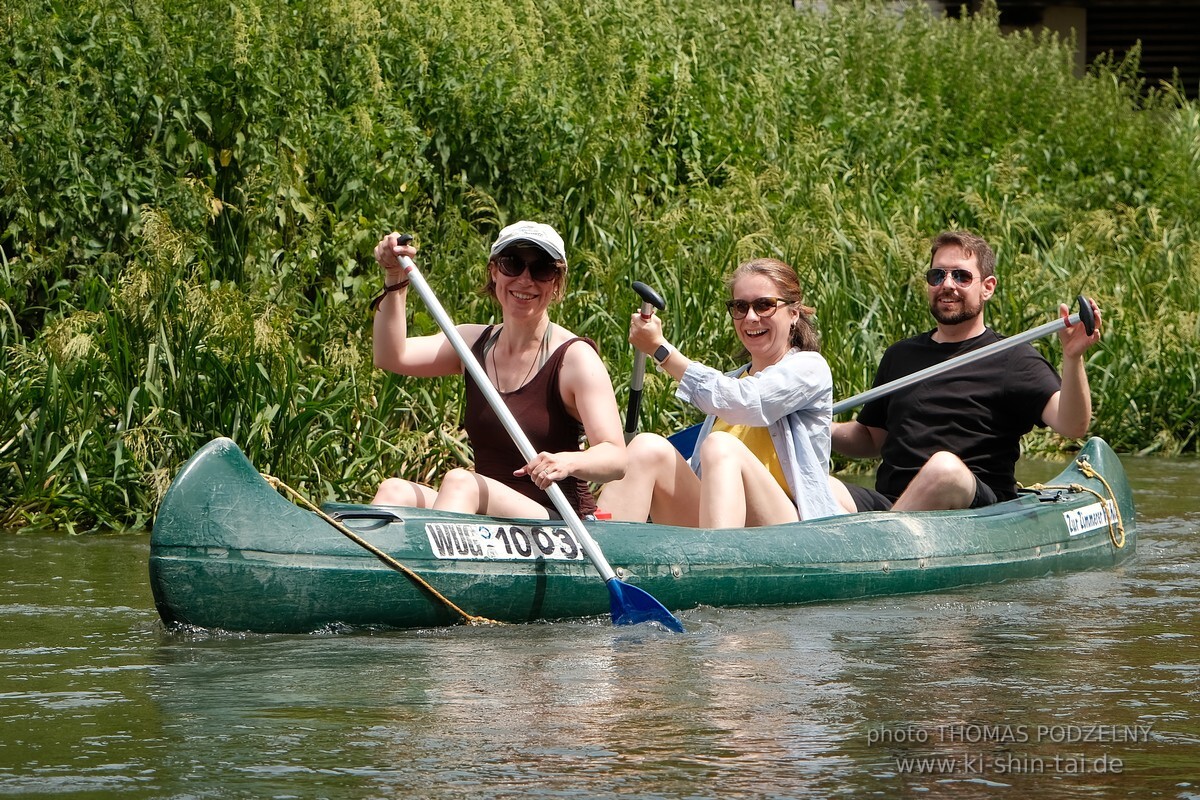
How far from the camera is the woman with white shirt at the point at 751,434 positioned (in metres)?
5.32

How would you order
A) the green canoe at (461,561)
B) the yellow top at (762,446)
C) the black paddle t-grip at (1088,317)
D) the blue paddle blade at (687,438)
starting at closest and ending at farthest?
the green canoe at (461,561)
the yellow top at (762,446)
the black paddle t-grip at (1088,317)
the blue paddle blade at (687,438)

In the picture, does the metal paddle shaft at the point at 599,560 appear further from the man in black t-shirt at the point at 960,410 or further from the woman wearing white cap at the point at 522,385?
the man in black t-shirt at the point at 960,410

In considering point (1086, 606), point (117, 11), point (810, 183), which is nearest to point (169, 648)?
point (1086, 606)

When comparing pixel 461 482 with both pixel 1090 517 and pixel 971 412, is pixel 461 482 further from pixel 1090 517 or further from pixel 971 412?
pixel 1090 517

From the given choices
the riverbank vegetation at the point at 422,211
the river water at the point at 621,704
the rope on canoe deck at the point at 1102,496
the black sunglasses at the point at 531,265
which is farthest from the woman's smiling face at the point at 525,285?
the rope on canoe deck at the point at 1102,496

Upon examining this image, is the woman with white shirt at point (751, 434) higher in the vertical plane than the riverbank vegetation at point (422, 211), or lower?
lower

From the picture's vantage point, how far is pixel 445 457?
7.40 meters

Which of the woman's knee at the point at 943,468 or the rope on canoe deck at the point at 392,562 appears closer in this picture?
the rope on canoe deck at the point at 392,562

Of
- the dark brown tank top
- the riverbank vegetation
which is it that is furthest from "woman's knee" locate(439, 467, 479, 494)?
the riverbank vegetation

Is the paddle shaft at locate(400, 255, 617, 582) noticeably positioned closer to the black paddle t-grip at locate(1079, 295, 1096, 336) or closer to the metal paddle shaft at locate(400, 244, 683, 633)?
the metal paddle shaft at locate(400, 244, 683, 633)

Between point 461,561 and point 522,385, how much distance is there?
→ 53 cm

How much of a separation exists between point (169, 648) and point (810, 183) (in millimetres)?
6812

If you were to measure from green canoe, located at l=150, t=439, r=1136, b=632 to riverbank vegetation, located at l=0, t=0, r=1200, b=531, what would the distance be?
2110 millimetres

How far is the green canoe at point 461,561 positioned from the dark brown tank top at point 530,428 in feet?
0.48
